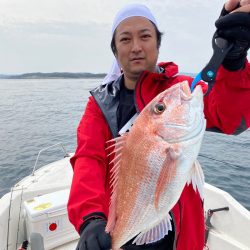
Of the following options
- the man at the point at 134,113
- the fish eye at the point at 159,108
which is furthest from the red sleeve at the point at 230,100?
the fish eye at the point at 159,108

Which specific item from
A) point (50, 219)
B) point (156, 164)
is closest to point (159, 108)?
point (156, 164)

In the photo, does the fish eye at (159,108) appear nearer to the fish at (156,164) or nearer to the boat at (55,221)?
the fish at (156,164)

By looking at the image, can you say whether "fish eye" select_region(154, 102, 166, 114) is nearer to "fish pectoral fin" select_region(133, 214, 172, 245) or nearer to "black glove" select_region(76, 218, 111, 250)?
"fish pectoral fin" select_region(133, 214, 172, 245)

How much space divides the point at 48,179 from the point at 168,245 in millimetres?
3883

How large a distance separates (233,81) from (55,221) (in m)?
3.58

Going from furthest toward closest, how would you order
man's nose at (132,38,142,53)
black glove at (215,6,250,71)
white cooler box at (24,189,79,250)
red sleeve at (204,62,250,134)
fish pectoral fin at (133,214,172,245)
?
white cooler box at (24,189,79,250), man's nose at (132,38,142,53), red sleeve at (204,62,250,134), fish pectoral fin at (133,214,172,245), black glove at (215,6,250,71)

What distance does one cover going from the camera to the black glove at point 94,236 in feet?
6.41

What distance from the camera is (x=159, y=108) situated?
182 centimetres

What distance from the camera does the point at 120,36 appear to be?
257 cm

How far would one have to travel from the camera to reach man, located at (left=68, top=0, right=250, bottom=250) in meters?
2.05

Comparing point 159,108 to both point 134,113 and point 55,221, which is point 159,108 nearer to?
point 134,113

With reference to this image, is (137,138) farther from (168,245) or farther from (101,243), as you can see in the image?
(168,245)

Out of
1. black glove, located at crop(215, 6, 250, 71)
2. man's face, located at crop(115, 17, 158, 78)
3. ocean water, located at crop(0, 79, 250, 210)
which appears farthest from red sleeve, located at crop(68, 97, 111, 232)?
ocean water, located at crop(0, 79, 250, 210)

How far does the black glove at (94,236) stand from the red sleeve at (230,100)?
1101 millimetres
